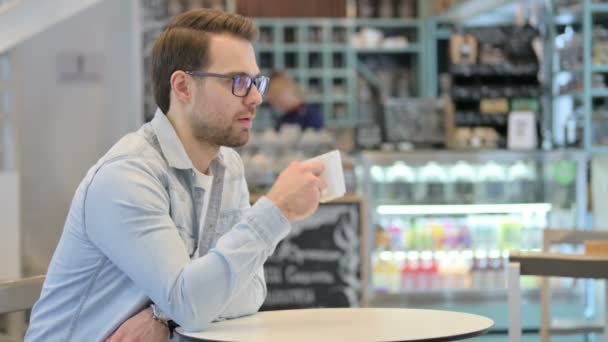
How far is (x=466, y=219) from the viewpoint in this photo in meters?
7.00

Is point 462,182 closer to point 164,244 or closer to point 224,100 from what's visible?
point 224,100

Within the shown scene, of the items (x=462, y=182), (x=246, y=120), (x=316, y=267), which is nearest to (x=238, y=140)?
(x=246, y=120)

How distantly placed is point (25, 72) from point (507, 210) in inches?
148

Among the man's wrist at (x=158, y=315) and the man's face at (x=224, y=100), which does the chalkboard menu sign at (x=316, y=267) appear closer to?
the man's face at (x=224, y=100)

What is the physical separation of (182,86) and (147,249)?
472mm

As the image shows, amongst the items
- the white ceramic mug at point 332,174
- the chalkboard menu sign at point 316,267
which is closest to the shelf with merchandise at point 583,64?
the chalkboard menu sign at point 316,267

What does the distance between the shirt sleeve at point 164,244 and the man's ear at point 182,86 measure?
248 mm

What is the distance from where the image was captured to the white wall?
7574 mm

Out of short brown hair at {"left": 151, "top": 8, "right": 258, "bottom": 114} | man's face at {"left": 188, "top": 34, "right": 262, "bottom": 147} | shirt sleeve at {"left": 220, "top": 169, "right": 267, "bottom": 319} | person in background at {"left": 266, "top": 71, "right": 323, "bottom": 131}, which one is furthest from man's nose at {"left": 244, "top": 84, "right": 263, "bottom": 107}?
person in background at {"left": 266, "top": 71, "right": 323, "bottom": 131}

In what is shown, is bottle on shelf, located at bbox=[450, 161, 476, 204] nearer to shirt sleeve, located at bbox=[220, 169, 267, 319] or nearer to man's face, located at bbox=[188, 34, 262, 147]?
shirt sleeve, located at bbox=[220, 169, 267, 319]

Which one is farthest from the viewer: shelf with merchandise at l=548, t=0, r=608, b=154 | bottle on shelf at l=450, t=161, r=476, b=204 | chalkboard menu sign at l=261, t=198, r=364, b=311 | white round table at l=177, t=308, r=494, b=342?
shelf with merchandise at l=548, t=0, r=608, b=154

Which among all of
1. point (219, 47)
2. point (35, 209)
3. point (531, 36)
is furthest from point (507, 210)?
point (219, 47)

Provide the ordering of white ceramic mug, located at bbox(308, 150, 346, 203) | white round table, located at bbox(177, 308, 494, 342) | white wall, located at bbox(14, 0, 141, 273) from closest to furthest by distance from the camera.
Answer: white round table, located at bbox(177, 308, 494, 342), white ceramic mug, located at bbox(308, 150, 346, 203), white wall, located at bbox(14, 0, 141, 273)

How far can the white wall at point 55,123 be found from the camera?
298 inches
